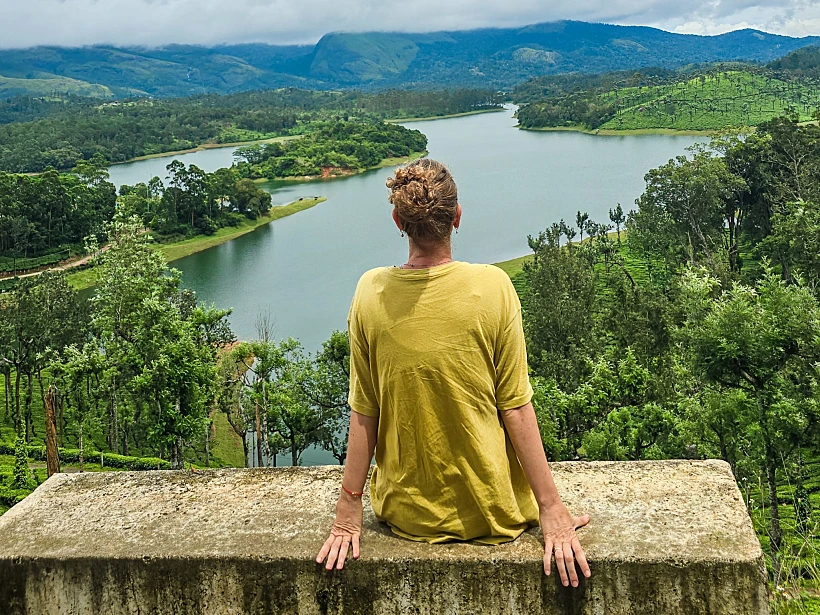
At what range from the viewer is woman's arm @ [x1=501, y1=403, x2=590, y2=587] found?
272 cm

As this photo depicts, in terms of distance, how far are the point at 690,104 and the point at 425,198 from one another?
11128 cm

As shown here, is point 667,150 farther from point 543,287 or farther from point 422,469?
point 422,469

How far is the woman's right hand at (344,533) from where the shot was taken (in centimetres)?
286

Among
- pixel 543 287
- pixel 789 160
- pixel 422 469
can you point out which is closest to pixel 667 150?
pixel 789 160

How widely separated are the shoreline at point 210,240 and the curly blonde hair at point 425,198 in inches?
1771

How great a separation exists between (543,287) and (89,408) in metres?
16.8

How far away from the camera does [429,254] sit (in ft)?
8.80

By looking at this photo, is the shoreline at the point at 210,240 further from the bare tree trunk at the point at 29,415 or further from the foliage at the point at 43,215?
the bare tree trunk at the point at 29,415

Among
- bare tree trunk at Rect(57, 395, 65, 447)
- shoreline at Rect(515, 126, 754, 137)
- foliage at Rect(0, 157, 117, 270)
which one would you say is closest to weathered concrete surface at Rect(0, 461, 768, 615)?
bare tree trunk at Rect(57, 395, 65, 447)

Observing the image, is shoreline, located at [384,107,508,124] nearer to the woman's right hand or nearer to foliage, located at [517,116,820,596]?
foliage, located at [517,116,820,596]

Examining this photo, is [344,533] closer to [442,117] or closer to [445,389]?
[445,389]

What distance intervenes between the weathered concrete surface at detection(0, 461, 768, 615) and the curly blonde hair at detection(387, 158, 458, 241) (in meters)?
1.20

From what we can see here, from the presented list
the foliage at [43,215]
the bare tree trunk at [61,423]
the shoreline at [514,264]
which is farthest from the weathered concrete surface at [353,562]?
the foliage at [43,215]

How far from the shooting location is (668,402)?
60.4 feet
